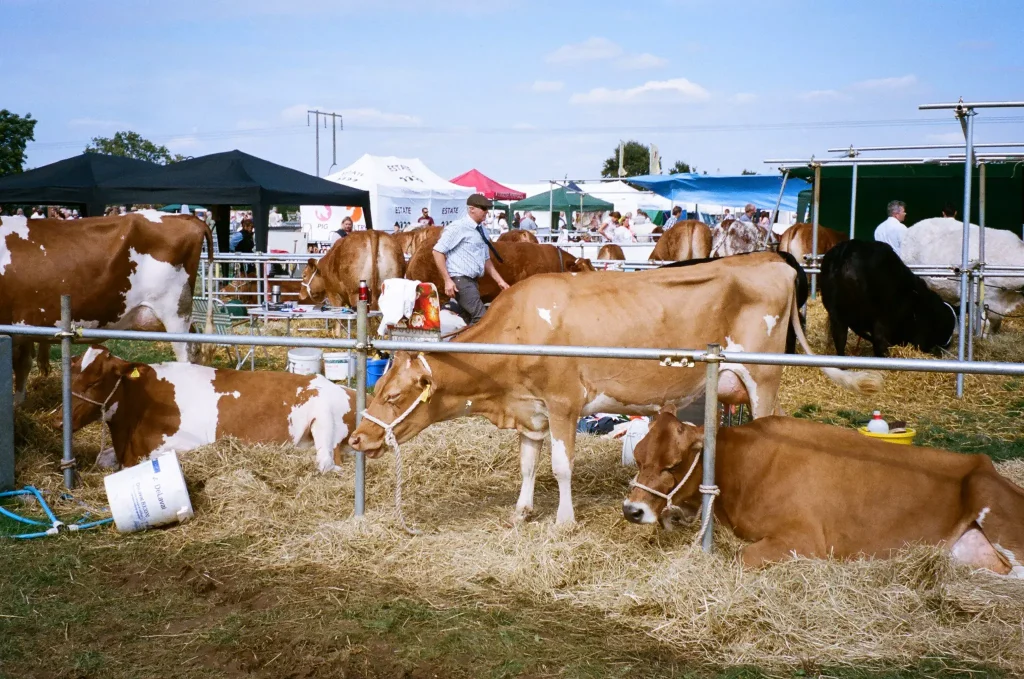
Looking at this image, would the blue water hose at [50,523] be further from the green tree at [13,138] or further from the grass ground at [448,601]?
the green tree at [13,138]

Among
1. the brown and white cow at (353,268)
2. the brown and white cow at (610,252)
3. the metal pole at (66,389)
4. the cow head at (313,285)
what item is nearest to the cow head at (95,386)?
the metal pole at (66,389)

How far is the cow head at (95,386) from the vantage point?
638cm

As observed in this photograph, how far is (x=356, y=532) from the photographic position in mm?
5094

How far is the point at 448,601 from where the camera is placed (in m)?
4.36

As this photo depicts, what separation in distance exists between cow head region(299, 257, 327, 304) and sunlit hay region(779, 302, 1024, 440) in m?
6.92

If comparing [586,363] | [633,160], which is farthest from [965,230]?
[633,160]

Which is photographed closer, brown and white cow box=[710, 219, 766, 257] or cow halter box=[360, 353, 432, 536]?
cow halter box=[360, 353, 432, 536]

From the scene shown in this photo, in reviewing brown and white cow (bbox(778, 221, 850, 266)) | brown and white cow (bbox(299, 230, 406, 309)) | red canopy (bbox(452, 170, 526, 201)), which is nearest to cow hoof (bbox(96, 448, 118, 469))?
brown and white cow (bbox(299, 230, 406, 309))

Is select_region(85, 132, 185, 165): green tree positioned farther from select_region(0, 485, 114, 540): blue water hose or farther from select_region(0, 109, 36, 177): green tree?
select_region(0, 485, 114, 540): blue water hose

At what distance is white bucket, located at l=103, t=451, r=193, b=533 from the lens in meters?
5.29

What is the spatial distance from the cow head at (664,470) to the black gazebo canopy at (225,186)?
1054cm

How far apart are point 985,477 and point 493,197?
97.4ft

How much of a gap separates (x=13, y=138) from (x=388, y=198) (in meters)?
16.4

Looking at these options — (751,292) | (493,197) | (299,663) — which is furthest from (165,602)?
(493,197)
